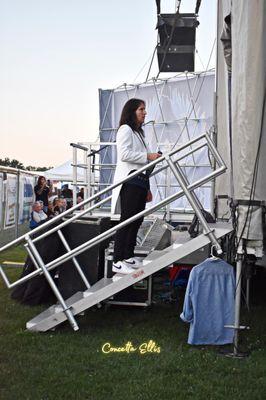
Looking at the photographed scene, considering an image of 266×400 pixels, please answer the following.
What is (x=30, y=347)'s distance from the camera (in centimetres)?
468

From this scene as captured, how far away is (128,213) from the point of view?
17.2 ft

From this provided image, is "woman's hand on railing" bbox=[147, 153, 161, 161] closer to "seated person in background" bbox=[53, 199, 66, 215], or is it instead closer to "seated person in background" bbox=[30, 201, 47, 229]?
"seated person in background" bbox=[30, 201, 47, 229]

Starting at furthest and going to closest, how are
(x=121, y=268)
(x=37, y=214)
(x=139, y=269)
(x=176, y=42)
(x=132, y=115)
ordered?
(x=37, y=214) → (x=176, y=42) → (x=132, y=115) → (x=121, y=268) → (x=139, y=269)

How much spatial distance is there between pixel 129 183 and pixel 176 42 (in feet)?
22.1

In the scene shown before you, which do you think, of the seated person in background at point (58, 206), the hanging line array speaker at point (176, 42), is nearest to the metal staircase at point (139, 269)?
the hanging line array speaker at point (176, 42)

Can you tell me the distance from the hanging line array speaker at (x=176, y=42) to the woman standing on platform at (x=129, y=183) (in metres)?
5.76

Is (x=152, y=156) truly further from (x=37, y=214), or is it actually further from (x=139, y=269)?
(x=37, y=214)

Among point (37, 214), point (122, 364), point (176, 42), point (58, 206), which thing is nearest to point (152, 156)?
point (122, 364)

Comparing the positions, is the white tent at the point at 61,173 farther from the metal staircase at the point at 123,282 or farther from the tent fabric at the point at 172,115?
the metal staircase at the point at 123,282

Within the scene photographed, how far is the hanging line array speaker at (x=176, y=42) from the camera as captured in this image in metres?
10.6

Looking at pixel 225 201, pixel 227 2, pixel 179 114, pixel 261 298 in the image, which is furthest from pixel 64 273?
pixel 179 114

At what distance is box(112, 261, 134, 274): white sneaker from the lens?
513 centimetres

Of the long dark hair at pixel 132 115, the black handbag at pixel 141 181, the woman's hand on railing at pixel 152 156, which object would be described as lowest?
the black handbag at pixel 141 181

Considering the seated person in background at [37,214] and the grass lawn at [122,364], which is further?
the seated person in background at [37,214]
